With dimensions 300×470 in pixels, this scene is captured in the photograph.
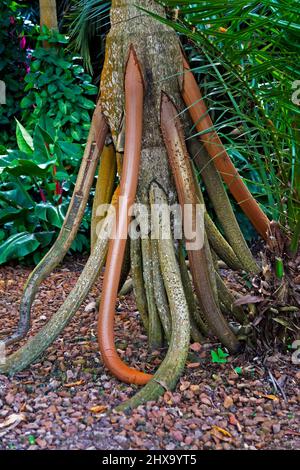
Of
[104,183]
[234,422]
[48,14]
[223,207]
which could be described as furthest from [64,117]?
[234,422]

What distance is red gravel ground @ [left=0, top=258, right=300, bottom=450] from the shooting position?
217 cm

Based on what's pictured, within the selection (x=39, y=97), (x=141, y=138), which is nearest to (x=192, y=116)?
(x=141, y=138)

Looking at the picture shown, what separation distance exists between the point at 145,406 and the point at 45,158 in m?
2.55

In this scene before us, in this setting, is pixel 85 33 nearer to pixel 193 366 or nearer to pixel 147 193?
pixel 147 193

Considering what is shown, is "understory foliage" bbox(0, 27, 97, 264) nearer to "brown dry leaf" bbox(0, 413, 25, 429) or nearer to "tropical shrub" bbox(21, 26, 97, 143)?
"tropical shrub" bbox(21, 26, 97, 143)

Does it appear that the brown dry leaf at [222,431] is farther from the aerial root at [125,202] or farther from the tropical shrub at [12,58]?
the tropical shrub at [12,58]

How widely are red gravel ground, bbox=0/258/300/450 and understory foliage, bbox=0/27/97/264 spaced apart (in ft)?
4.65

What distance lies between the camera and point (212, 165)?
292 centimetres

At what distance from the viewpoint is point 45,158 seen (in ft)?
14.6

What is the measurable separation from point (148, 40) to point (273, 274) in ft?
3.78

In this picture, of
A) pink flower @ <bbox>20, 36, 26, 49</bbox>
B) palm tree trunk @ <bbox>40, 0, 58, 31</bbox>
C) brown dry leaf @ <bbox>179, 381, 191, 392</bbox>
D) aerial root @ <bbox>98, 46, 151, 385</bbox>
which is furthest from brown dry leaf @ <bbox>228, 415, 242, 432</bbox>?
pink flower @ <bbox>20, 36, 26, 49</bbox>

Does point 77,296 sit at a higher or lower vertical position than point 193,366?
higher

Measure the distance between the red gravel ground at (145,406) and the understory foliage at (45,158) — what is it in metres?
1.42

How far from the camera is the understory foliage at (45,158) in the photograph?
4.30m
